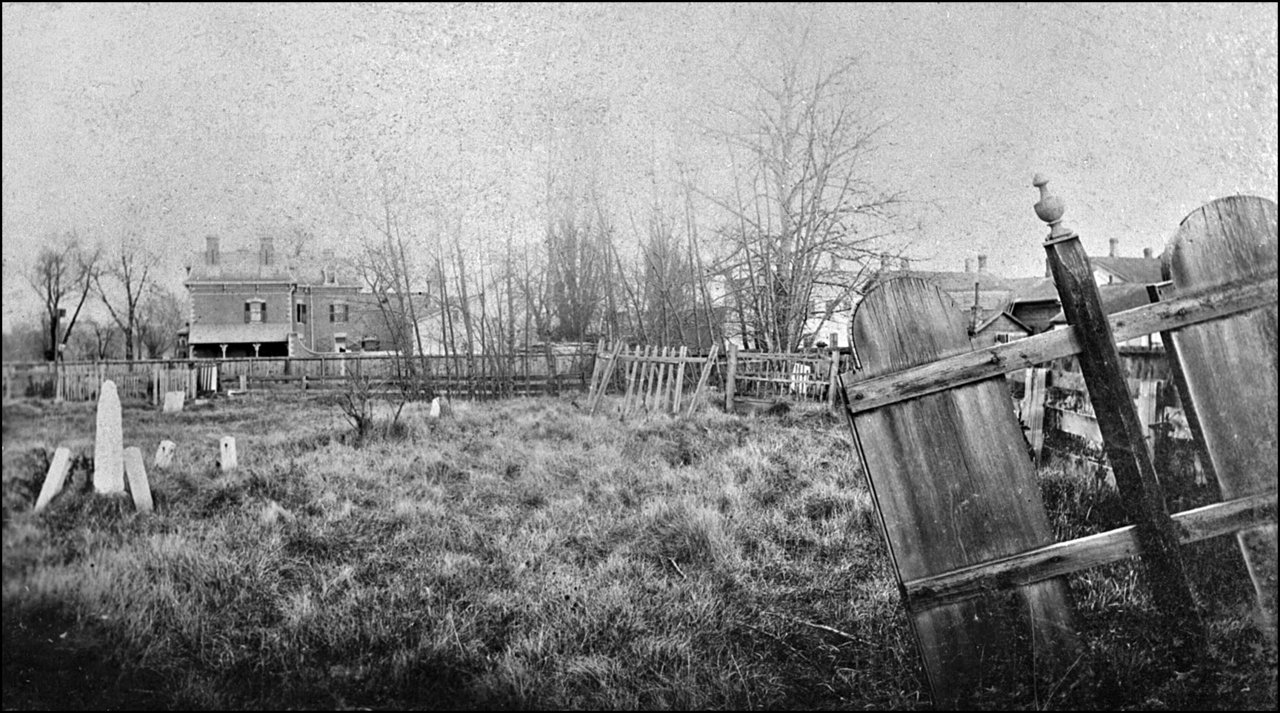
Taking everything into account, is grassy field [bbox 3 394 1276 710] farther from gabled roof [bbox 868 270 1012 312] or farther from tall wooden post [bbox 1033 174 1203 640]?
gabled roof [bbox 868 270 1012 312]

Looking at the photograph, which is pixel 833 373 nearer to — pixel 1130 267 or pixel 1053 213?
pixel 1053 213

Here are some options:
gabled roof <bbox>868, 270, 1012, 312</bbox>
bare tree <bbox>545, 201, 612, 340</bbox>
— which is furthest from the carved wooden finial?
bare tree <bbox>545, 201, 612, 340</bbox>

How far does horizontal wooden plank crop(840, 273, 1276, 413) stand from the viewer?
1595mm

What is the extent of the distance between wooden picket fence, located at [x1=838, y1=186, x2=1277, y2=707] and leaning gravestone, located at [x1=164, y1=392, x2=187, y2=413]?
1997 millimetres

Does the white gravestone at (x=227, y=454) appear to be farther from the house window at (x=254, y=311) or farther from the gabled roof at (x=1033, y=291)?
the gabled roof at (x=1033, y=291)

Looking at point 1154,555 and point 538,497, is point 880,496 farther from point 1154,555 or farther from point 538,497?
point 538,497

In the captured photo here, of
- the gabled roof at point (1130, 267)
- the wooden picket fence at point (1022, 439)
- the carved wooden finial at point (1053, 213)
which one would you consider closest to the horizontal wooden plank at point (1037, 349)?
the wooden picket fence at point (1022, 439)

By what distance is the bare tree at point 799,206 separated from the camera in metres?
2.35

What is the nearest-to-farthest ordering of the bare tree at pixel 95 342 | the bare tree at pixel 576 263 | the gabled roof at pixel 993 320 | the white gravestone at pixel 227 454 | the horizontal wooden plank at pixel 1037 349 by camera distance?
the horizontal wooden plank at pixel 1037 349, the bare tree at pixel 95 342, the white gravestone at pixel 227 454, the bare tree at pixel 576 263, the gabled roof at pixel 993 320

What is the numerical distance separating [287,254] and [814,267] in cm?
186

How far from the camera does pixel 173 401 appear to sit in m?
1.95

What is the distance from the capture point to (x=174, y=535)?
1.95m

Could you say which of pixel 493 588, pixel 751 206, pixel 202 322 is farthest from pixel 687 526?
pixel 202 322

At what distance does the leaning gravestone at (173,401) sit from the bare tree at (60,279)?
0.96 ft
